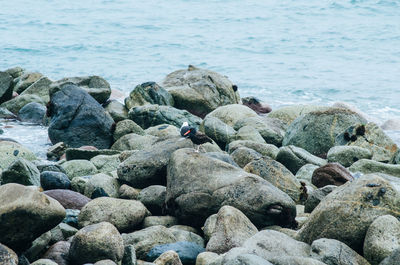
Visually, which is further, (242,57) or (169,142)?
(242,57)

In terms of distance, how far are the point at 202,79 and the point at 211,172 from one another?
8.90 metres

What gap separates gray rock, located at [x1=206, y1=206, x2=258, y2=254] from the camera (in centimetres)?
657

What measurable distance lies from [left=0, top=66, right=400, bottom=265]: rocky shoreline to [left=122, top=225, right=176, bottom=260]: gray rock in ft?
0.05

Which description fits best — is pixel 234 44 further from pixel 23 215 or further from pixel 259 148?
pixel 23 215

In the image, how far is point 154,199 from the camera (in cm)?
810

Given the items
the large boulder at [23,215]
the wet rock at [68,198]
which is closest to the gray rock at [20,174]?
the wet rock at [68,198]

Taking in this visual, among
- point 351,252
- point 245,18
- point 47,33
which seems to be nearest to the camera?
point 351,252

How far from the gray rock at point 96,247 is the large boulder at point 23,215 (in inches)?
13.6

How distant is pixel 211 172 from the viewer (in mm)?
7816

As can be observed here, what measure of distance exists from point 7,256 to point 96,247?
98 cm

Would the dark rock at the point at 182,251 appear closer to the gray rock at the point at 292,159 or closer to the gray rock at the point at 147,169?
the gray rock at the point at 147,169

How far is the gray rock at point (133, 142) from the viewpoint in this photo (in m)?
11.7

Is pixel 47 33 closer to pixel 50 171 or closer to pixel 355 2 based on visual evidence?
pixel 355 2

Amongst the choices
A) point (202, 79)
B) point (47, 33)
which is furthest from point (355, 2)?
point (202, 79)
